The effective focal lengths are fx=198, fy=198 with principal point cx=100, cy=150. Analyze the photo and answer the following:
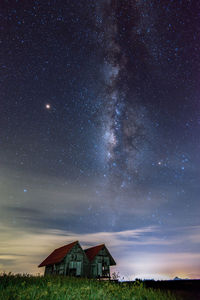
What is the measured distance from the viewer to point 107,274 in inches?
1120

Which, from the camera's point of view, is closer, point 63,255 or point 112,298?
point 112,298

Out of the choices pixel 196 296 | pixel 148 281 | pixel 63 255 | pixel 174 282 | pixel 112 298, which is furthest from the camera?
pixel 63 255

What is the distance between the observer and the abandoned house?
85.2 feet

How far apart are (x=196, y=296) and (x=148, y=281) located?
4.31m

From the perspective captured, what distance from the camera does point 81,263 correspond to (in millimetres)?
26688

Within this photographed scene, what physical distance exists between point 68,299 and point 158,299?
286cm

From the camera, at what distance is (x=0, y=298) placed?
17.7 ft

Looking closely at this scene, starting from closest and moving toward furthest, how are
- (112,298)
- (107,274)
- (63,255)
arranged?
(112,298), (63,255), (107,274)

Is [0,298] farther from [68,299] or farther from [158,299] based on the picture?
[158,299]

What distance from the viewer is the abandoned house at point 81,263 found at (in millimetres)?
25969

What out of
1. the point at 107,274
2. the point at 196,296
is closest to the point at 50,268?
the point at 107,274

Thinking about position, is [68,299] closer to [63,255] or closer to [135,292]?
[135,292]

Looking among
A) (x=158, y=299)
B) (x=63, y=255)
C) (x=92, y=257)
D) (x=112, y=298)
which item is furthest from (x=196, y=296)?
(x=92, y=257)

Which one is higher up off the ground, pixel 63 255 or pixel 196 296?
pixel 63 255
